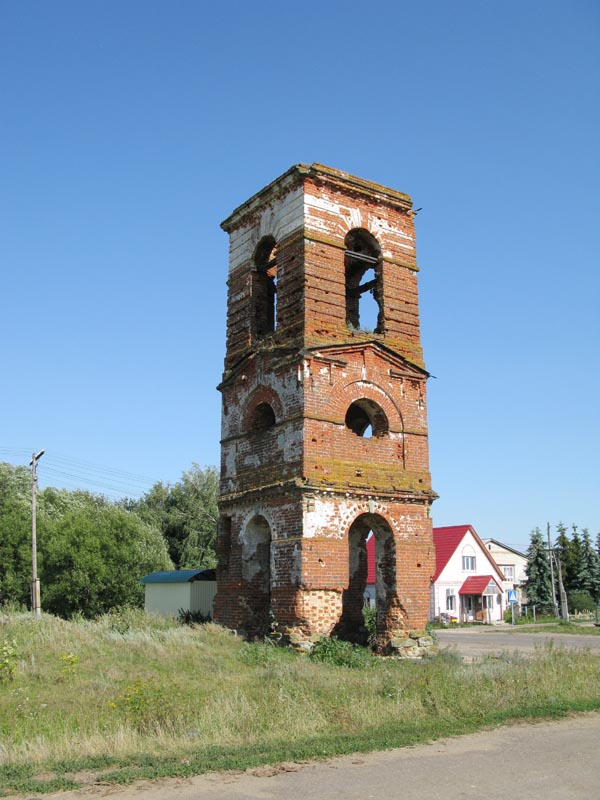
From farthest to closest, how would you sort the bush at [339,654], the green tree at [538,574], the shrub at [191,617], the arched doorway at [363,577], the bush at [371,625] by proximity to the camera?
the green tree at [538,574]
the shrub at [191,617]
the bush at [371,625]
the arched doorway at [363,577]
the bush at [339,654]

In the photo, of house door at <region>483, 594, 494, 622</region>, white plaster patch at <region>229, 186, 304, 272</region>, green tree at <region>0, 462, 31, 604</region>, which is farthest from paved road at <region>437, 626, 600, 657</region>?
green tree at <region>0, 462, 31, 604</region>

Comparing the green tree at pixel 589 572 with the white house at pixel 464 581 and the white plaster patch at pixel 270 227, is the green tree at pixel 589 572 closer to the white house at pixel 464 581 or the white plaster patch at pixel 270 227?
the white house at pixel 464 581

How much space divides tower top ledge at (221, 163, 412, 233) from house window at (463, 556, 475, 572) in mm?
28215

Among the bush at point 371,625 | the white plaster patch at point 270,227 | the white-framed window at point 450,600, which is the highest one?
the white plaster patch at point 270,227

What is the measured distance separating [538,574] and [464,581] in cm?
906

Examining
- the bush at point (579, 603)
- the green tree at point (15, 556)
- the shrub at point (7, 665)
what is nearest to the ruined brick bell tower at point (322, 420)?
the shrub at point (7, 665)

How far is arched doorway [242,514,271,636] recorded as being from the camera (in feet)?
52.5

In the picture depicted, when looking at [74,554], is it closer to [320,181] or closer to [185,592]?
[185,592]

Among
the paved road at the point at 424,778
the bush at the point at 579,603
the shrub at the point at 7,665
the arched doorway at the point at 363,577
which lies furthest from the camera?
the bush at the point at 579,603

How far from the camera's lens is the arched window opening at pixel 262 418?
649 inches

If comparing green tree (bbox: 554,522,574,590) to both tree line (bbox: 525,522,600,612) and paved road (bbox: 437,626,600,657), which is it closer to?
tree line (bbox: 525,522,600,612)

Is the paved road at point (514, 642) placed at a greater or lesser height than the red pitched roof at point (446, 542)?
lesser

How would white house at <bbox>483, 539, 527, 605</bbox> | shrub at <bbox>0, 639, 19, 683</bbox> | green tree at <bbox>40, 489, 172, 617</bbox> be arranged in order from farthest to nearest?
1. white house at <bbox>483, 539, 527, 605</bbox>
2. green tree at <bbox>40, 489, 172, 617</bbox>
3. shrub at <bbox>0, 639, 19, 683</bbox>

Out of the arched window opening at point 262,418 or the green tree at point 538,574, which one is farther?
the green tree at point 538,574
